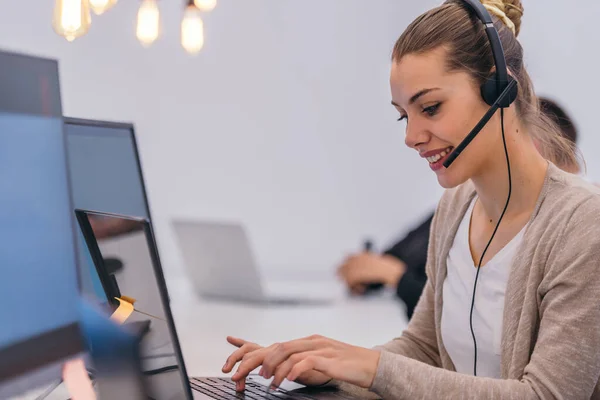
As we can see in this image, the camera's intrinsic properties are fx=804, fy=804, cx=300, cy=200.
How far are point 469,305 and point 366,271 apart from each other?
1.55 m

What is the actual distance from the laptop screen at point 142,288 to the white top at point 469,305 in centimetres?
58

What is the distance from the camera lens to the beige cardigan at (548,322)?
3.57 feet

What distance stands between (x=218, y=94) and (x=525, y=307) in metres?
2.51

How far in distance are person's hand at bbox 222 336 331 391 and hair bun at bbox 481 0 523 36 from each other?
653mm

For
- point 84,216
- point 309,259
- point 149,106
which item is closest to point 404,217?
point 309,259

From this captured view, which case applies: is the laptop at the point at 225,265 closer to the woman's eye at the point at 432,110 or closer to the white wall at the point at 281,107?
the white wall at the point at 281,107

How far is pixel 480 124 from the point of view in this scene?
1238 millimetres

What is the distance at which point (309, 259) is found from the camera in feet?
12.5

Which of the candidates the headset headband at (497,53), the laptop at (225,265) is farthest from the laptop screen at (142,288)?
the laptop at (225,265)

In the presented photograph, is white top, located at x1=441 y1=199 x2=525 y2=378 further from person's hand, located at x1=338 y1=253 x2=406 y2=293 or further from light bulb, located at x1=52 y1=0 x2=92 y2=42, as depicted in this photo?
person's hand, located at x1=338 y1=253 x2=406 y2=293

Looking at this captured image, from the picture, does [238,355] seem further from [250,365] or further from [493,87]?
[493,87]

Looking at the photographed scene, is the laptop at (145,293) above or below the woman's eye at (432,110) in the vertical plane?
below

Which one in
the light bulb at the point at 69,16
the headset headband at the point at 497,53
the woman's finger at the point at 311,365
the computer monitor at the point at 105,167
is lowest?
the woman's finger at the point at 311,365

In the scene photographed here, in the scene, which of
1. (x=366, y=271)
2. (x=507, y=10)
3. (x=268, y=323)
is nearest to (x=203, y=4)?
(x=268, y=323)
